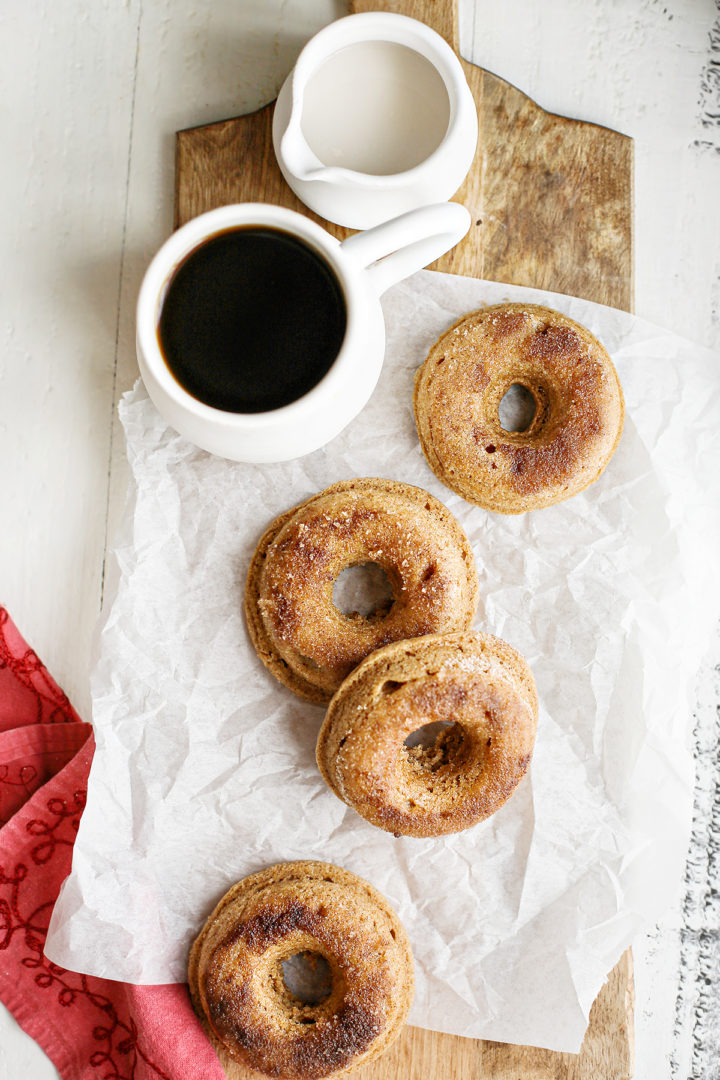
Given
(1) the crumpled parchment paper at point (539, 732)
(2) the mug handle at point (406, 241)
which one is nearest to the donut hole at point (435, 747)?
(1) the crumpled parchment paper at point (539, 732)

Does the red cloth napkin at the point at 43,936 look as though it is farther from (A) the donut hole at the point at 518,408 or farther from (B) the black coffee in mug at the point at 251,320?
(A) the donut hole at the point at 518,408

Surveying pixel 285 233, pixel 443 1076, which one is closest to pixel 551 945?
pixel 443 1076

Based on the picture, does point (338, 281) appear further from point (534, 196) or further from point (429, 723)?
point (429, 723)

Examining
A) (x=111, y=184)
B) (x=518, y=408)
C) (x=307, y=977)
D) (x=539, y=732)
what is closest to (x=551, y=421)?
(x=518, y=408)

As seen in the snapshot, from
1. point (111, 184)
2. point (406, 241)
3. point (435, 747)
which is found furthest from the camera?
point (111, 184)

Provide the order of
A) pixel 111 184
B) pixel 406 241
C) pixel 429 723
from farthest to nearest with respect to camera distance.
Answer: pixel 111 184 → pixel 429 723 → pixel 406 241

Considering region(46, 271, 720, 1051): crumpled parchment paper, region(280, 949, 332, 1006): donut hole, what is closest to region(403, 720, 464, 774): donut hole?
region(46, 271, 720, 1051): crumpled parchment paper
